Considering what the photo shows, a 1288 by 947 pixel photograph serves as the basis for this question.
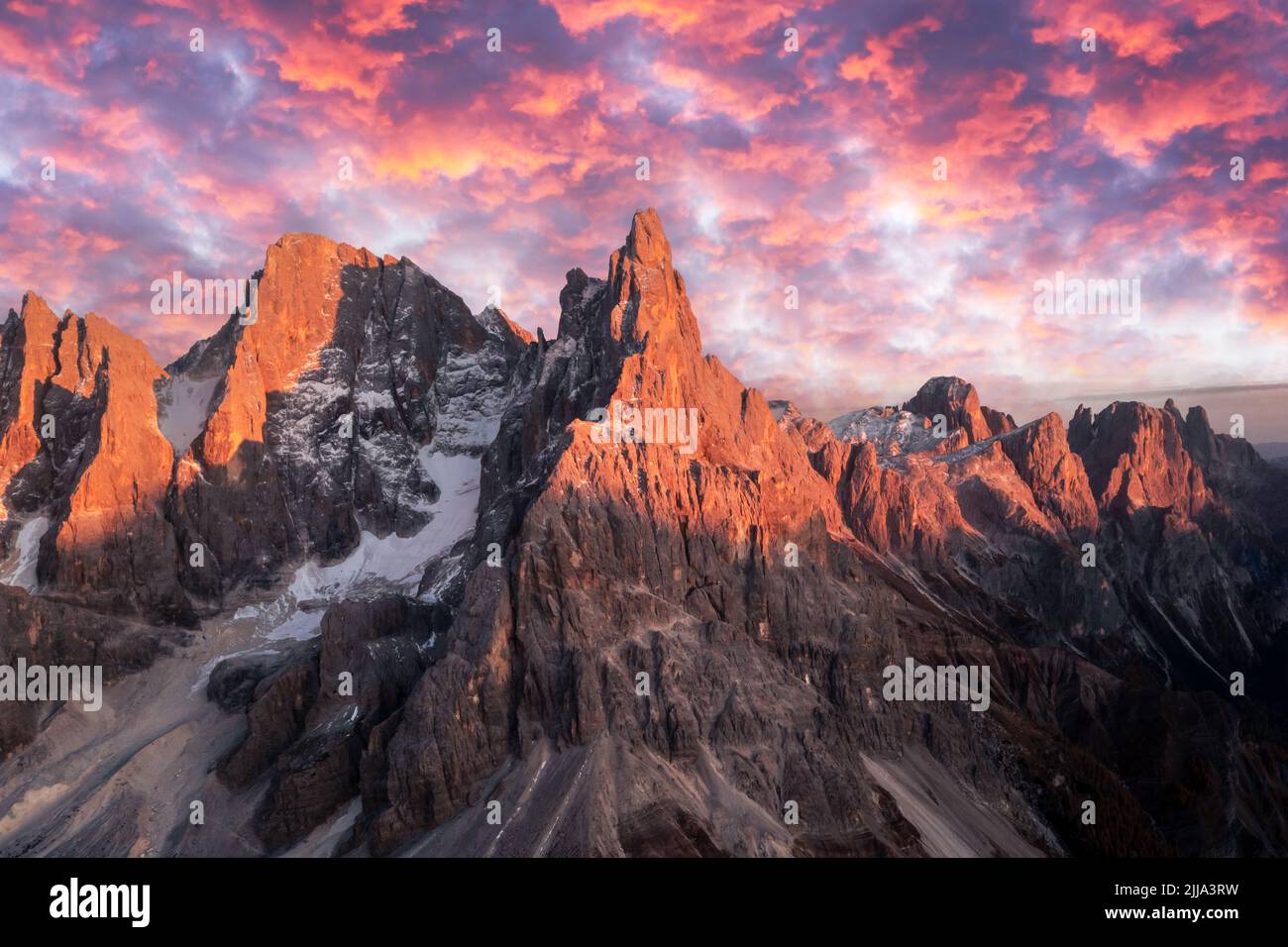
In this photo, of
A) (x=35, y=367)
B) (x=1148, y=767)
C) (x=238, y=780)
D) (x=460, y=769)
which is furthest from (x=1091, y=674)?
(x=35, y=367)

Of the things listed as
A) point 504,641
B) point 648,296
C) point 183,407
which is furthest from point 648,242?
point 183,407

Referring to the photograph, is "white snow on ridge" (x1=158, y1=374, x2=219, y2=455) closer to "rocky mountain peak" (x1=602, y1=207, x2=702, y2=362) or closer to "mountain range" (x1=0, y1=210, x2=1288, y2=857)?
"mountain range" (x1=0, y1=210, x2=1288, y2=857)

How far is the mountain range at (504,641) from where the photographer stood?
10788 cm

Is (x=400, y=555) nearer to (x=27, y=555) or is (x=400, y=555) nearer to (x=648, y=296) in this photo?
(x=27, y=555)

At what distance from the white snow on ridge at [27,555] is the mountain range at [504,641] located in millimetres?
543

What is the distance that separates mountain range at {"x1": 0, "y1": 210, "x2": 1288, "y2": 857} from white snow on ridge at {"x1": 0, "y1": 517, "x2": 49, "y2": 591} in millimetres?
543

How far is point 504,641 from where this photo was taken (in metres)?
114

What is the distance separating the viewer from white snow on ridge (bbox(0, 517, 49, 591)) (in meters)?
154

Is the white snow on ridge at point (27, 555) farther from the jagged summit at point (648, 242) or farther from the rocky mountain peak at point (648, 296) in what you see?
the jagged summit at point (648, 242)

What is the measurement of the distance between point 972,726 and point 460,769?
78374 millimetres

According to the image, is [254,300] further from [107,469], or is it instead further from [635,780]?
[635,780]

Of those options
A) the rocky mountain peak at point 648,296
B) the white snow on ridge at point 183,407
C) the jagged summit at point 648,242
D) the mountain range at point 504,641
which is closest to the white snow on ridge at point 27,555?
the mountain range at point 504,641

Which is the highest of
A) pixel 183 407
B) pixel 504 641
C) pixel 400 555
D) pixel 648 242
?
pixel 648 242

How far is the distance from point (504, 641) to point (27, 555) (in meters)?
100.0
